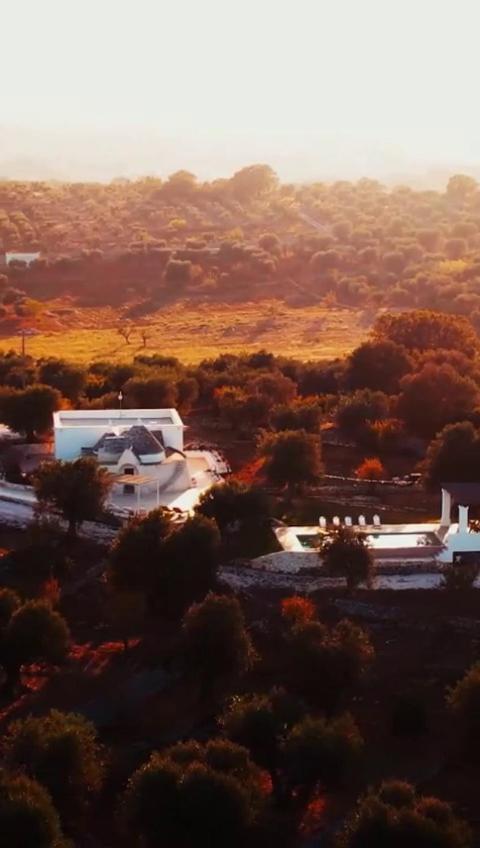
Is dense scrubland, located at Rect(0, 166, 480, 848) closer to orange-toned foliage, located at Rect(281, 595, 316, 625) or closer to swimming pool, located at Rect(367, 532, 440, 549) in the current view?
orange-toned foliage, located at Rect(281, 595, 316, 625)

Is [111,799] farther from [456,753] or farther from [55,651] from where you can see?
[456,753]

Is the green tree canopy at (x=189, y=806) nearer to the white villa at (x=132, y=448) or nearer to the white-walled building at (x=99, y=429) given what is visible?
the white villa at (x=132, y=448)

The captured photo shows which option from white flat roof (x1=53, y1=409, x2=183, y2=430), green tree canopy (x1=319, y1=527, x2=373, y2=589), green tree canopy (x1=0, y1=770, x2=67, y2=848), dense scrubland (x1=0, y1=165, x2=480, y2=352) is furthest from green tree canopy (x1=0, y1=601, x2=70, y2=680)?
dense scrubland (x1=0, y1=165, x2=480, y2=352)

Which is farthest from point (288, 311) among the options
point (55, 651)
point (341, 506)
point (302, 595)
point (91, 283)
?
point (55, 651)

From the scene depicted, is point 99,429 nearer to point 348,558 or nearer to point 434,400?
point 348,558

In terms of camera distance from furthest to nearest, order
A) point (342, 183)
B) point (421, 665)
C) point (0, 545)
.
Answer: point (342, 183) → point (0, 545) → point (421, 665)

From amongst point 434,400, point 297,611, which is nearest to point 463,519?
point 297,611
